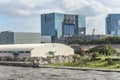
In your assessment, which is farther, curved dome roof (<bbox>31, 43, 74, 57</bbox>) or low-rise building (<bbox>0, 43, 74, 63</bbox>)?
curved dome roof (<bbox>31, 43, 74, 57</bbox>)

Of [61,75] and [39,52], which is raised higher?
[39,52]

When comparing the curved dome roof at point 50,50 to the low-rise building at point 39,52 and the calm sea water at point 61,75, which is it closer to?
the low-rise building at point 39,52

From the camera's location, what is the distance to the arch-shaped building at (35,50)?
360 ft

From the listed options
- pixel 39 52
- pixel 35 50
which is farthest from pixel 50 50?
pixel 35 50

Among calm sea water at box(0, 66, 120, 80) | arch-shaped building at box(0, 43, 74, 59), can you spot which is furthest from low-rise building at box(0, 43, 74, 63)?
calm sea water at box(0, 66, 120, 80)

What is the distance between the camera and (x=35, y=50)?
109750 mm

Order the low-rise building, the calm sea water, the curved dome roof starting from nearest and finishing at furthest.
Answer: the calm sea water, the low-rise building, the curved dome roof

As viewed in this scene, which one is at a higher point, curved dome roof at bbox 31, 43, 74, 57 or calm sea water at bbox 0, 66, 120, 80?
curved dome roof at bbox 31, 43, 74, 57

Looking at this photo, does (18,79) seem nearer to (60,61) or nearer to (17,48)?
(60,61)

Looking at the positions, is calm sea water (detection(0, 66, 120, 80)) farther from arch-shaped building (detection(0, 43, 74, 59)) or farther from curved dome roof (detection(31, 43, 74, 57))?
arch-shaped building (detection(0, 43, 74, 59))

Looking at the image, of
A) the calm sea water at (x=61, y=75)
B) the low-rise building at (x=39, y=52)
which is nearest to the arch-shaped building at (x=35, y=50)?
the low-rise building at (x=39, y=52)

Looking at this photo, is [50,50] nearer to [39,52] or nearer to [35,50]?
[39,52]

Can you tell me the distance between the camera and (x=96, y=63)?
8606 cm

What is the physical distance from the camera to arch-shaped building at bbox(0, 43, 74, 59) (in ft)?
360
